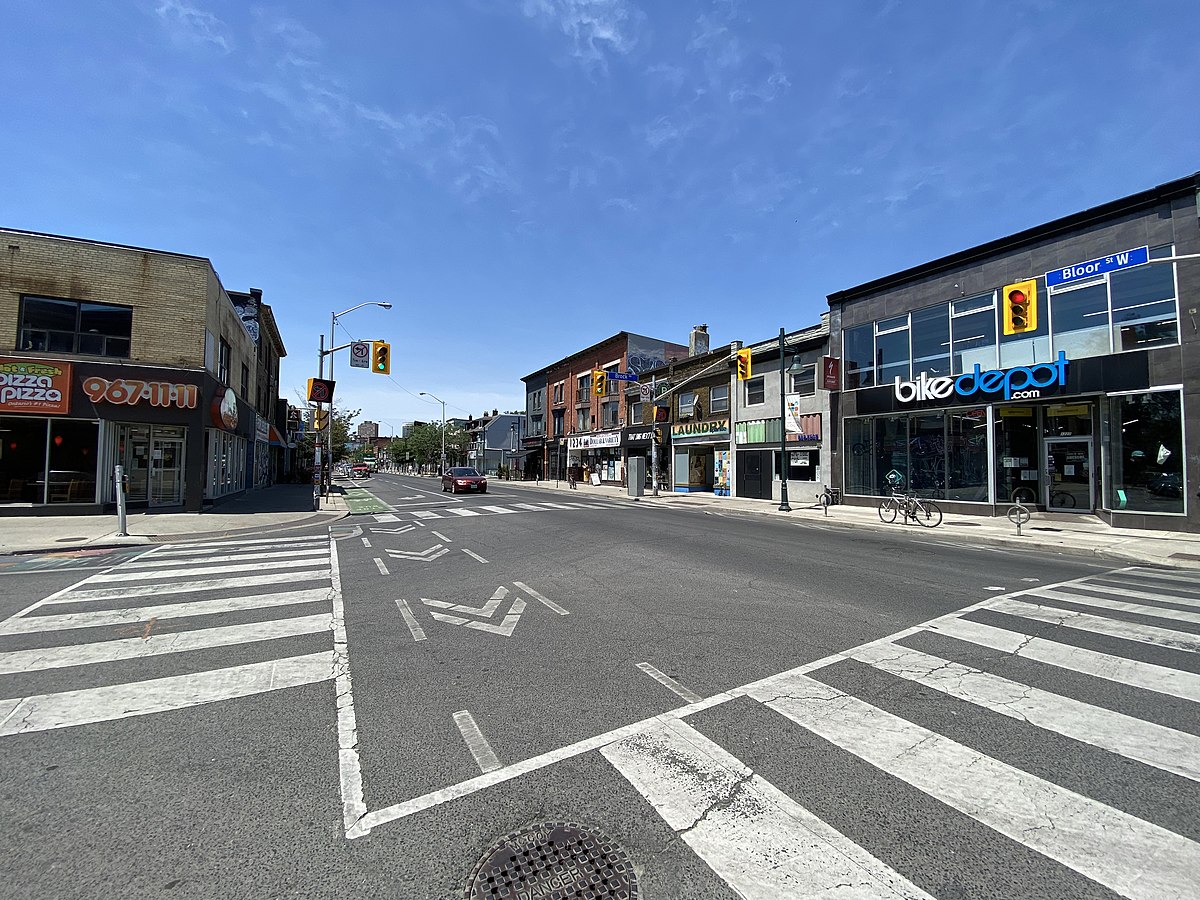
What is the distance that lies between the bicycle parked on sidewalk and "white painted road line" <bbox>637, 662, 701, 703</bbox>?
15251 millimetres

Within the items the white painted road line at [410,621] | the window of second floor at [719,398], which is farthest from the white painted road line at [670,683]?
the window of second floor at [719,398]

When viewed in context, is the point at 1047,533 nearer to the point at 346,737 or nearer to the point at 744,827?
the point at 744,827

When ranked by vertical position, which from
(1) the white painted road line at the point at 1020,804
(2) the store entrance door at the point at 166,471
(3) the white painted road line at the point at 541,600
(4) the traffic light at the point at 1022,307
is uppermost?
(4) the traffic light at the point at 1022,307

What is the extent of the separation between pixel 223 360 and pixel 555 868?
26379 mm

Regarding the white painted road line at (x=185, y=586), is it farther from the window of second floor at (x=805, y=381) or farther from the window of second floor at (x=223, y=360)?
the window of second floor at (x=805, y=381)

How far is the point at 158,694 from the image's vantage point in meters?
4.33

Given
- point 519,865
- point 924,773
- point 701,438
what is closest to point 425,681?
Answer: point 519,865

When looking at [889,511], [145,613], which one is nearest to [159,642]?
[145,613]

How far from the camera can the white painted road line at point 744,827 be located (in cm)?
A: 234

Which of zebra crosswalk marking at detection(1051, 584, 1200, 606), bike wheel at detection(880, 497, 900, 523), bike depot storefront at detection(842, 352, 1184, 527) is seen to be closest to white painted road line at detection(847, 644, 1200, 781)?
zebra crosswalk marking at detection(1051, 584, 1200, 606)

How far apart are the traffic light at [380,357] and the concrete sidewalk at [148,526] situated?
5.81 metres

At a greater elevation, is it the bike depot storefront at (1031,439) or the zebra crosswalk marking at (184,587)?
the bike depot storefront at (1031,439)

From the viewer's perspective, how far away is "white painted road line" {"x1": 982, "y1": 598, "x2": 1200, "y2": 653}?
5531 mm

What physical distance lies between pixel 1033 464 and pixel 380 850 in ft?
75.2
